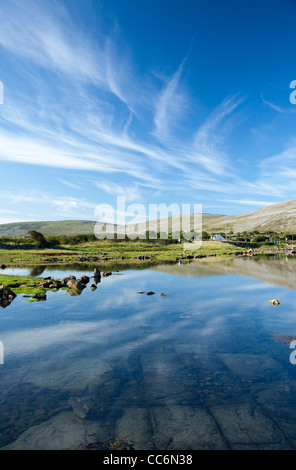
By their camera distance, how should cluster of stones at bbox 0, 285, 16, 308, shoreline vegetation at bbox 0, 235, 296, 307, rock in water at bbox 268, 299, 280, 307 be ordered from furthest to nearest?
shoreline vegetation at bbox 0, 235, 296, 307 → cluster of stones at bbox 0, 285, 16, 308 → rock in water at bbox 268, 299, 280, 307

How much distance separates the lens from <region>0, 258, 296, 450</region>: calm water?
7637 millimetres

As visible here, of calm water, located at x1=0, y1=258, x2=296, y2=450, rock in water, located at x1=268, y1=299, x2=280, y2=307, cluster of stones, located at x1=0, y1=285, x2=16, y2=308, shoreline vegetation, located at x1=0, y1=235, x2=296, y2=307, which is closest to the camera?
calm water, located at x1=0, y1=258, x2=296, y2=450

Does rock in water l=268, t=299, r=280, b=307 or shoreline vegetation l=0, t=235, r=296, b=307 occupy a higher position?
shoreline vegetation l=0, t=235, r=296, b=307

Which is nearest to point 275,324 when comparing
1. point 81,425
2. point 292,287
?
point 81,425

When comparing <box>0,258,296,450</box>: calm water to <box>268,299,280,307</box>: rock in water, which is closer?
<box>0,258,296,450</box>: calm water

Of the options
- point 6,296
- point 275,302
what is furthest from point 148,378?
point 6,296

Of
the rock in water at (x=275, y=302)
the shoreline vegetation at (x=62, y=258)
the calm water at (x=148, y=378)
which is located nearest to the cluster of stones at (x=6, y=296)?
the shoreline vegetation at (x=62, y=258)

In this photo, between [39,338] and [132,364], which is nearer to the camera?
[132,364]

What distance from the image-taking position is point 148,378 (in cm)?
1074

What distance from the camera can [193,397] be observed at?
9383 mm

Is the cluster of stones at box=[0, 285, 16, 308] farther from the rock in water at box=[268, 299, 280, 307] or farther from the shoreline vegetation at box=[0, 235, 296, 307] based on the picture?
the rock in water at box=[268, 299, 280, 307]

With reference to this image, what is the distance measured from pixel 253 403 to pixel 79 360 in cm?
743

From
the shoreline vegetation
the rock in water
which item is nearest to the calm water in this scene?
the rock in water
